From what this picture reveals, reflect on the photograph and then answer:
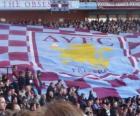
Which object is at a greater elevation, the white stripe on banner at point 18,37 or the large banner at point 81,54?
the white stripe on banner at point 18,37

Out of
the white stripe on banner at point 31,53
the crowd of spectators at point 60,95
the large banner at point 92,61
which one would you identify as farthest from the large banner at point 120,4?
the crowd of spectators at point 60,95

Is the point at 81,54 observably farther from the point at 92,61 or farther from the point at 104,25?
the point at 104,25

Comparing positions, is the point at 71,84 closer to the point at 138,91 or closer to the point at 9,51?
the point at 138,91

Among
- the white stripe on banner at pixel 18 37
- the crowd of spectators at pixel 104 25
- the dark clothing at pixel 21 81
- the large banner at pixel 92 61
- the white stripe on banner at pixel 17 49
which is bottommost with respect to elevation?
the crowd of spectators at pixel 104 25

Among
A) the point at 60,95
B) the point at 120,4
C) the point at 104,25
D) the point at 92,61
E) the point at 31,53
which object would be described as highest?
the point at 60,95

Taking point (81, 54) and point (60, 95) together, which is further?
point (81, 54)

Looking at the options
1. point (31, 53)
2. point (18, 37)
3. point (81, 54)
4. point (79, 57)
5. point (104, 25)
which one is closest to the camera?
point (31, 53)

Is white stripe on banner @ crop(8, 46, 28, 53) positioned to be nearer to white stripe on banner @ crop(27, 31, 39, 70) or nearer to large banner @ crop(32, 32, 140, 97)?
white stripe on banner @ crop(27, 31, 39, 70)

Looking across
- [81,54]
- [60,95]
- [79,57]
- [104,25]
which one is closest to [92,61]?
[79,57]

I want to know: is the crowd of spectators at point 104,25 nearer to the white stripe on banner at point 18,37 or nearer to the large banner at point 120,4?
the large banner at point 120,4

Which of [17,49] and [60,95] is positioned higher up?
[60,95]

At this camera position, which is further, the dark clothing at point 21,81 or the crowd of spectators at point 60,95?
the dark clothing at point 21,81

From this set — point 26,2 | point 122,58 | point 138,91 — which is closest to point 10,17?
point 26,2

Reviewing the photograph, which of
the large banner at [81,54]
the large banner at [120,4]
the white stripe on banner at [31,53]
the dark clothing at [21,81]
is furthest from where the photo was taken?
the large banner at [120,4]
